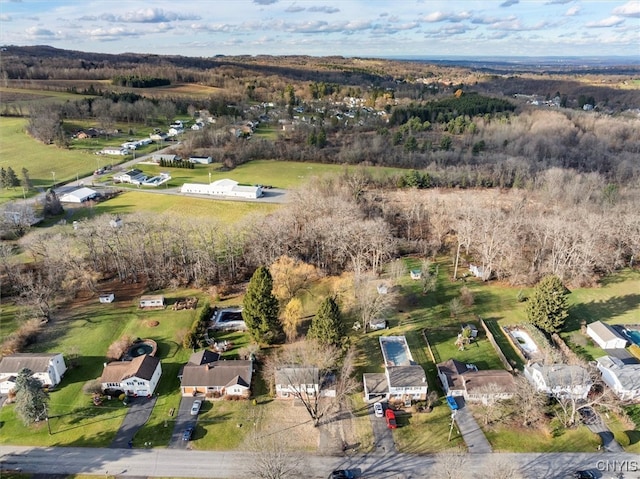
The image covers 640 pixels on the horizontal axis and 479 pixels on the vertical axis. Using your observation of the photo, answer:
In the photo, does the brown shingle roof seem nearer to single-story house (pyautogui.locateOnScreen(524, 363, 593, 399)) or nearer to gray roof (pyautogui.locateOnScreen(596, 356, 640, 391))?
single-story house (pyautogui.locateOnScreen(524, 363, 593, 399))

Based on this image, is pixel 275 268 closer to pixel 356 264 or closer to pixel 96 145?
pixel 356 264

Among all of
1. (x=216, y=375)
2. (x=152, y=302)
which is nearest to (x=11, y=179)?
(x=152, y=302)

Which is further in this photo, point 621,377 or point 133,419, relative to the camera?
point 621,377

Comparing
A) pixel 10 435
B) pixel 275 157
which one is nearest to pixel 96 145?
pixel 275 157

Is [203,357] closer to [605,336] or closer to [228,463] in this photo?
[228,463]

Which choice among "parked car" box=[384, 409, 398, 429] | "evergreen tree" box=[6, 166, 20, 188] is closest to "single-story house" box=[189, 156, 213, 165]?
"evergreen tree" box=[6, 166, 20, 188]
